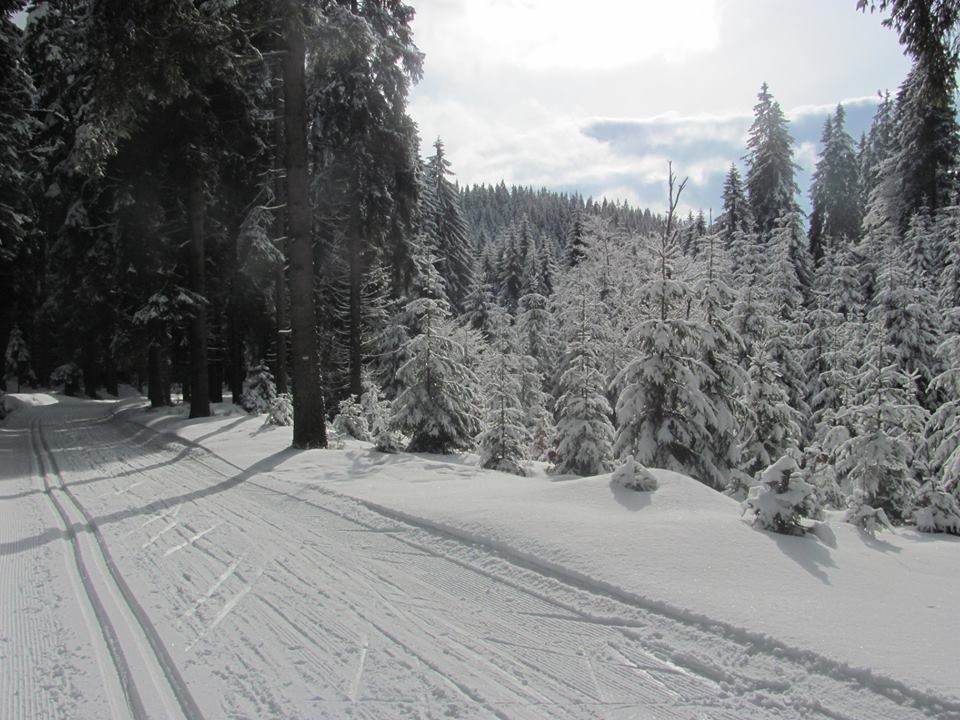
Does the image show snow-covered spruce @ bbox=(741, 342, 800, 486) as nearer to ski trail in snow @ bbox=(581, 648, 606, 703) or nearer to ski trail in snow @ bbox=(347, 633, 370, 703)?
ski trail in snow @ bbox=(581, 648, 606, 703)

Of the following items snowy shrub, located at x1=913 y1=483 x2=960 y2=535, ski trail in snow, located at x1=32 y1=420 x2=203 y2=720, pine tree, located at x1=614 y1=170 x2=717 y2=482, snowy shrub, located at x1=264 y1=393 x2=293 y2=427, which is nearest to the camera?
ski trail in snow, located at x1=32 y1=420 x2=203 y2=720

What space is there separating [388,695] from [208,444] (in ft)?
31.6

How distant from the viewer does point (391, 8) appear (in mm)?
12883

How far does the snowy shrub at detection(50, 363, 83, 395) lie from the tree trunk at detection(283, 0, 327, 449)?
35.5 m

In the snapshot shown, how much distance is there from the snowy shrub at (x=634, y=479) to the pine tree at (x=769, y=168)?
40320 mm

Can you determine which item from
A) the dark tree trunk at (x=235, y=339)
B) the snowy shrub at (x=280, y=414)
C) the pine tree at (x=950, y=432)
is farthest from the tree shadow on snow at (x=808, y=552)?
the dark tree trunk at (x=235, y=339)

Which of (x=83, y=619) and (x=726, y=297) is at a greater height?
(x=726, y=297)

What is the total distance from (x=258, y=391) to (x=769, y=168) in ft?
125

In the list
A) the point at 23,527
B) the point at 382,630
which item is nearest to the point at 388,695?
the point at 382,630

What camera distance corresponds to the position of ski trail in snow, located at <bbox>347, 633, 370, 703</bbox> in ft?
10.2

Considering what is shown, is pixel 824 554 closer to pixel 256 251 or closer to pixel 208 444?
pixel 208 444

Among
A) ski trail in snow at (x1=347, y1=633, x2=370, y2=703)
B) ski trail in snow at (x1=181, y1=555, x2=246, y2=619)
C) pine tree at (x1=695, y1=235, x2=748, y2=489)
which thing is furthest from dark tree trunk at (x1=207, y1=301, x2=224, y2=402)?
ski trail in snow at (x1=347, y1=633, x2=370, y2=703)

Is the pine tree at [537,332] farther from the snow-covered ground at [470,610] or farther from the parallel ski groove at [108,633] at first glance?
the parallel ski groove at [108,633]

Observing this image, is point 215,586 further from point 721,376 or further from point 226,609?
point 721,376
